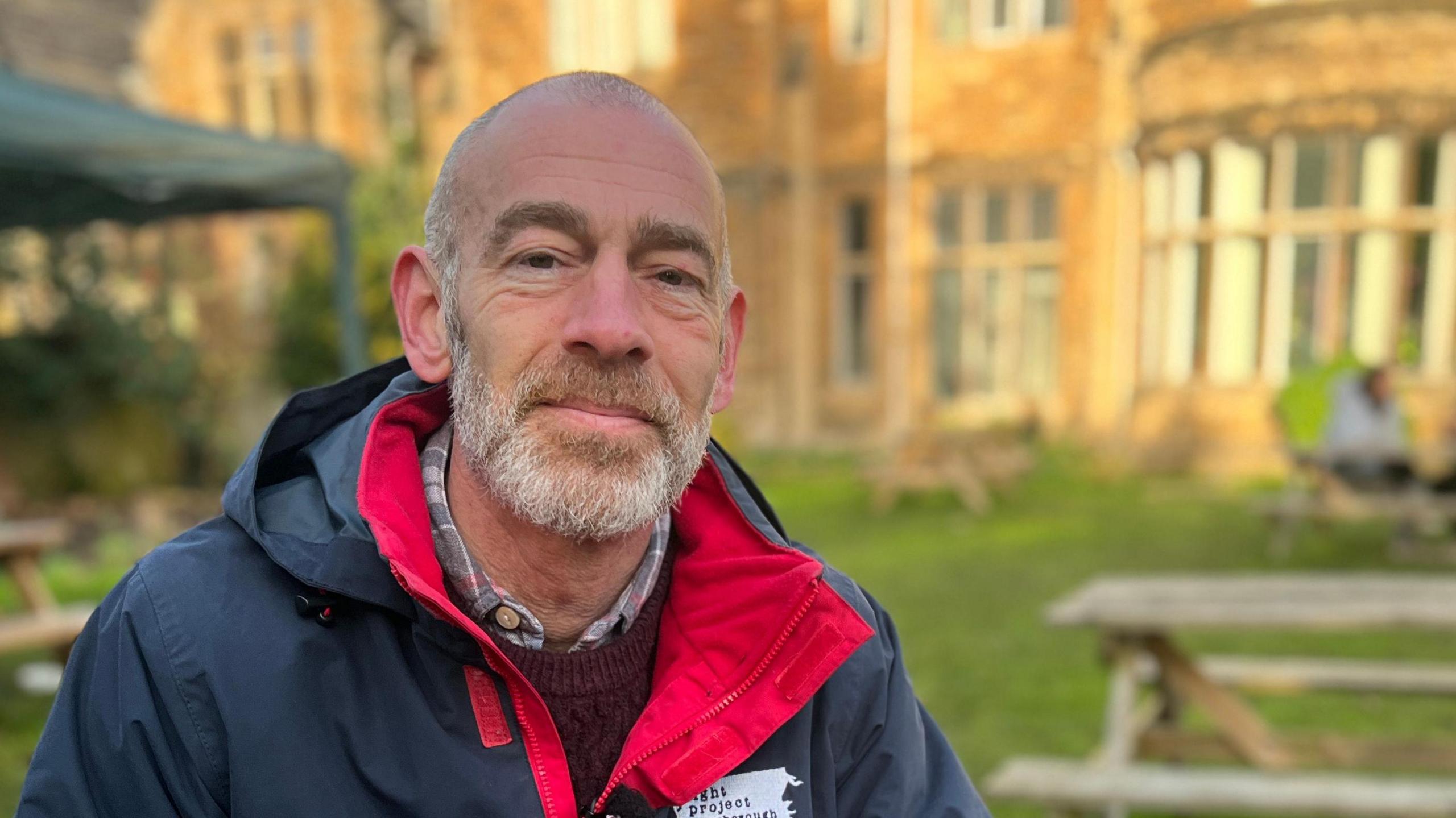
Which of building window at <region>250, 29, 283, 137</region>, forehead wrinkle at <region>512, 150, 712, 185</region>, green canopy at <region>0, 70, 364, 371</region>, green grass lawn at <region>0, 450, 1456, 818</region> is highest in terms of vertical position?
building window at <region>250, 29, 283, 137</region>

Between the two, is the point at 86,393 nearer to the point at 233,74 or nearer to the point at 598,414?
the point at 233,74

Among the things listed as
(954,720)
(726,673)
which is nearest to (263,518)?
(726,673)

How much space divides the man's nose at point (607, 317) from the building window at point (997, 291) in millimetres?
14523

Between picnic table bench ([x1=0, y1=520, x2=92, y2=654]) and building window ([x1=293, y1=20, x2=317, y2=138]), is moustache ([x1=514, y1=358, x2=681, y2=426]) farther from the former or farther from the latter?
building window ([x1=293, y1=20, x2=317, y2=138])

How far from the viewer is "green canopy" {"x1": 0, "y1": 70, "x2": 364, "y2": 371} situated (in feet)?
17.4

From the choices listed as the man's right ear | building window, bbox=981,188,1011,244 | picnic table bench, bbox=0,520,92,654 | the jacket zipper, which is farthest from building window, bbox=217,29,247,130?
the jacket zipper

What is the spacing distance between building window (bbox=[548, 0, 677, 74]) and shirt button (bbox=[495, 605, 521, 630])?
17.4 metres

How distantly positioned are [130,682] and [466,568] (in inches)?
18.6

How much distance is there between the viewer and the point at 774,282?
17.3m

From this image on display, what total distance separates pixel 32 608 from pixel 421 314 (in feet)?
14.4

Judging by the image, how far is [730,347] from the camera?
206 cm

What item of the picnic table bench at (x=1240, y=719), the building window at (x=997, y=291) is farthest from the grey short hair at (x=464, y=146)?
the building window at (x=997, y=291)

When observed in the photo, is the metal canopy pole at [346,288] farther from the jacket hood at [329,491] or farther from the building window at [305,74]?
the building window at [305,74]

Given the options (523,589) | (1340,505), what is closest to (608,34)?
(1340,505)
